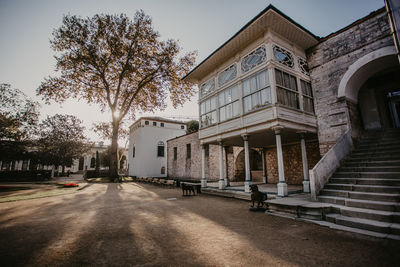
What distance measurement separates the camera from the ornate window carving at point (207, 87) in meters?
11.8

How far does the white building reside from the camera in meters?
26.8

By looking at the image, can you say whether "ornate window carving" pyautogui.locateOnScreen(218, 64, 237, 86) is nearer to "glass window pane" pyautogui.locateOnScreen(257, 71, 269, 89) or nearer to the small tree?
"glass window pane" pyautogui.locateOnScreen(257, 71, 269, 89)

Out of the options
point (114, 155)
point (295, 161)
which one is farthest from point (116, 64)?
point (295, 161)

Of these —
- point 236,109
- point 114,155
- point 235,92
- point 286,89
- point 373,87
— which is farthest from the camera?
point 114,155

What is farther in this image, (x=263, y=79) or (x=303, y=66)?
(x=303, y=66)

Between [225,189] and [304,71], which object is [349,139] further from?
[225,189]

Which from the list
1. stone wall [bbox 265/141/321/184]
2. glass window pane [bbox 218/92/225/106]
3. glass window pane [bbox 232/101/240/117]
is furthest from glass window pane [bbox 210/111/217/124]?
stone wall [bbox 265/141/321/184]

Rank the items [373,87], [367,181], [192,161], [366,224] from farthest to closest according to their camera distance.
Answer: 1. [192,161]
2. [373,87]
3. [367,181]
4. [366,224]

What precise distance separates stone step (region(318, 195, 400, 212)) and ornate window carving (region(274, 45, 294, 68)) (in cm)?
633

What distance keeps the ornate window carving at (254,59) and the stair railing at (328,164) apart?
496 cm

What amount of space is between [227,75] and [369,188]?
826 centimetres

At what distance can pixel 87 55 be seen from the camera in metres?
17.9

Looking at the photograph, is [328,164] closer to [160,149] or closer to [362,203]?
[362,203]

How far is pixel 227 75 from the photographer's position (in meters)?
10.7
